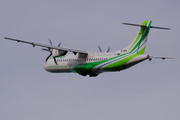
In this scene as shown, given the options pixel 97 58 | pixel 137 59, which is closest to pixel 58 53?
pixel 97 58

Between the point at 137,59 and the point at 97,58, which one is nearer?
the point at 137,59

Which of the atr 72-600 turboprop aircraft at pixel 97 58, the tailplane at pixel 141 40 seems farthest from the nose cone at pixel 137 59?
the tailplane at pixel 141 40

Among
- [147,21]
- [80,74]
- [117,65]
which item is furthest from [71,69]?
[147,21]

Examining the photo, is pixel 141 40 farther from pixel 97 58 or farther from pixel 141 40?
pixel 97 58

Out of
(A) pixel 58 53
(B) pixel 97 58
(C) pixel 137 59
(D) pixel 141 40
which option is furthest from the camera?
(A) pixel 58 53

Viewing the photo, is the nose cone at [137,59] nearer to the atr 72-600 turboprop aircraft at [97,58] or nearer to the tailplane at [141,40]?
the atr 72-600 turboprop aircraft at [97,58]

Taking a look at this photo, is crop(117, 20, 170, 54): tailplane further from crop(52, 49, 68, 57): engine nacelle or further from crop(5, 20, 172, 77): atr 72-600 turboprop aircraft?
crop(52, 49, 68, 57): engine nacelle

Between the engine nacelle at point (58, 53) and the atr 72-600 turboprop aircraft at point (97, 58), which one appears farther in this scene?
the engine nacelle at point (58, 53)

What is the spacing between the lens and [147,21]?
176 ft

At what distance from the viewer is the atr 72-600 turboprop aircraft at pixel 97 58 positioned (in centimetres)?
5294

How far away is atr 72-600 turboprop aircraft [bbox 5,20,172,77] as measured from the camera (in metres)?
52.9

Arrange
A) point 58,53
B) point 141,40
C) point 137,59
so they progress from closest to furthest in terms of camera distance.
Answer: point 137,59 < point 141,40 < point 58,53

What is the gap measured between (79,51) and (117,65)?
571cm

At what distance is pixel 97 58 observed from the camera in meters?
55.1
